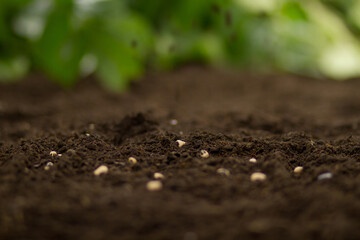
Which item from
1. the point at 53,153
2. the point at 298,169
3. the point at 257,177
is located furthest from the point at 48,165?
the point at 298,169

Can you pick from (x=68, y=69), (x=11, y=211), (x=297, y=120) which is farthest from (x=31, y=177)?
(x=68, y=69)

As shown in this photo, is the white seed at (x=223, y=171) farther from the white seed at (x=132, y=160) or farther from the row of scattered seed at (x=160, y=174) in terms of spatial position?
the white seed at (x=132, y=160)

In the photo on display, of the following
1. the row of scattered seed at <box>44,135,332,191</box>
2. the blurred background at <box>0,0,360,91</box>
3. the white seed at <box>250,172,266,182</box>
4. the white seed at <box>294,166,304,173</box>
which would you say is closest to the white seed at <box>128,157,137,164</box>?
the row of scattered seed at <box>44,135,332,191</box>

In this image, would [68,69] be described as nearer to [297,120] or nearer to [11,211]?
[297,120]

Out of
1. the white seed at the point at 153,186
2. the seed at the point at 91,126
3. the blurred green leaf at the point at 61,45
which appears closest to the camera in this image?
the white seed at the point at 153,186

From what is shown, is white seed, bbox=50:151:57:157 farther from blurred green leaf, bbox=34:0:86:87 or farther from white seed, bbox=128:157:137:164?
blurred green leaf, bbox=34:0:86:87

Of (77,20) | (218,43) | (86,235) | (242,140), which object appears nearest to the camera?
(86,235)

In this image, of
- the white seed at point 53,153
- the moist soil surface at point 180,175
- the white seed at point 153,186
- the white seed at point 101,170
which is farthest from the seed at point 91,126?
the white seed at point 153,186
